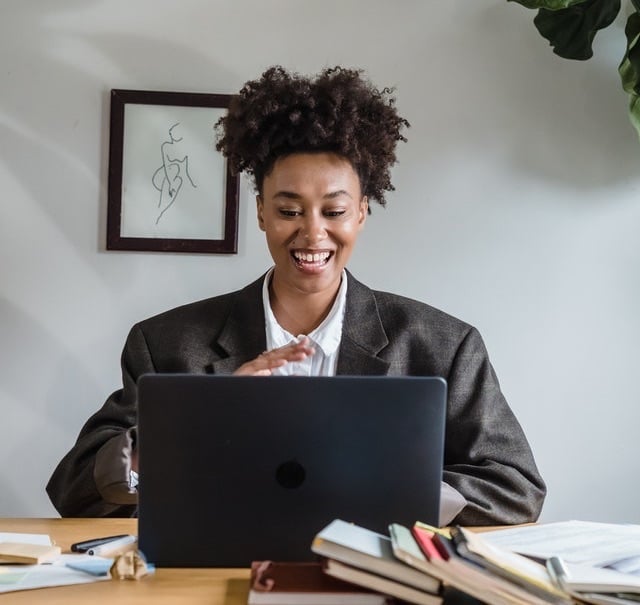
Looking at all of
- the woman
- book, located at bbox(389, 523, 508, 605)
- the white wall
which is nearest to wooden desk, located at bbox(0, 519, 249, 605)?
book, located at bbox(389, 523, 508, 605)

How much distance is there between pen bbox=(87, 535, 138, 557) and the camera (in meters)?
1.28

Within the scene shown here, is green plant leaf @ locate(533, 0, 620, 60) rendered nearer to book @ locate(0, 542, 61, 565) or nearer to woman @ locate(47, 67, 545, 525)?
woman @ locate(47, 67, 545, 525)

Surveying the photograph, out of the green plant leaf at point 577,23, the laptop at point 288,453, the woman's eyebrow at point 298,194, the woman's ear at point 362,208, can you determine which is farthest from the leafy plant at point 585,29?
the laptop at point 288,453

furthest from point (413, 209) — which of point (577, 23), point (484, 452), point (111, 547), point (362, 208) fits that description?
point (111, 547)

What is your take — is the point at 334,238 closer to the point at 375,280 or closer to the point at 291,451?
the point at 375,280

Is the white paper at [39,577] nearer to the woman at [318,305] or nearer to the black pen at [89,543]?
the black pen at [89,543]

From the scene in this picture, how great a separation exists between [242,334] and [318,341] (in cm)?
16

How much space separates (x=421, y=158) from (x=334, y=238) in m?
0.68

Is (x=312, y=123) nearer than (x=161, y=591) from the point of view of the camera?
No

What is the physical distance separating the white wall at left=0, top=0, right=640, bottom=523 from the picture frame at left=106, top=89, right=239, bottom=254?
41mm

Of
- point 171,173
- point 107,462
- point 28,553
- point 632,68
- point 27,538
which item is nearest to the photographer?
point 28,553

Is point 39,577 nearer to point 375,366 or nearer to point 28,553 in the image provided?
point 28,553

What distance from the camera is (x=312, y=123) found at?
6.06ft

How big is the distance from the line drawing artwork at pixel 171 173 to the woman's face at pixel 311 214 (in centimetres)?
Answer: 56
